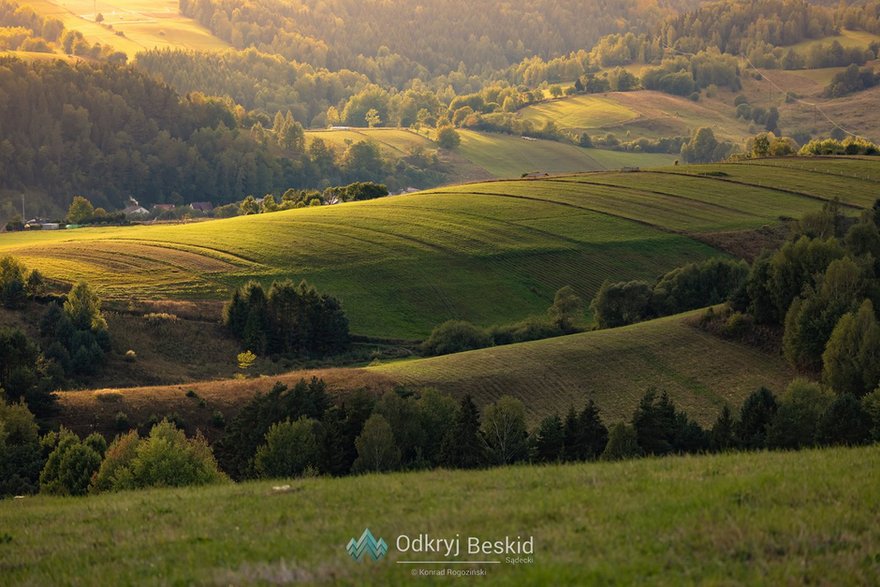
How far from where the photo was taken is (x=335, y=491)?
2241 centimetres

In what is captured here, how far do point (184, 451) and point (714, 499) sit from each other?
2237 cm

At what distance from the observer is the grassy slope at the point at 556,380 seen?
2461 inches

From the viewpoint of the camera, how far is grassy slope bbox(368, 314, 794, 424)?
64625 mm

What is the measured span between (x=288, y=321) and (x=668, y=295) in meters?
34.4

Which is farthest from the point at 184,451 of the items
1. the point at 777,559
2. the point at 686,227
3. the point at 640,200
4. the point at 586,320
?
the point at 640,200

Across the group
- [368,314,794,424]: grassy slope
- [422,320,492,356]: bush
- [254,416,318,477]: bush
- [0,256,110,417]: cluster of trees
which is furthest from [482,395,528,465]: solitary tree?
[422,320,492,356]: bush

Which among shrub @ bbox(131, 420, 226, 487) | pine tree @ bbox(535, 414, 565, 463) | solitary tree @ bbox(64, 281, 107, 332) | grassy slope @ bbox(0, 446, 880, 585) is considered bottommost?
solitary tree @ bbox(64, 281, 107, 332)

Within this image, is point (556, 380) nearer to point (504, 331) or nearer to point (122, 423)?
point (504, 331)

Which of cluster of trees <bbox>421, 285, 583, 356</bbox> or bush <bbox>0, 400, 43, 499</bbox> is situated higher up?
bush <bbox>0, 400, 43, 499</bbox>

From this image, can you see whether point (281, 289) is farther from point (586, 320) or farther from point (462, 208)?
point (462, 208)

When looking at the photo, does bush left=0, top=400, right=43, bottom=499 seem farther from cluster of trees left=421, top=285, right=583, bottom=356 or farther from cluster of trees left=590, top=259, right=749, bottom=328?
cluster of trees left=590, top=259, right=749, bottom=328

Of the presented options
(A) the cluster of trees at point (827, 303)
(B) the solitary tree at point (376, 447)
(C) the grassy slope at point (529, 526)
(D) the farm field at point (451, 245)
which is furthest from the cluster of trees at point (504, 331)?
(C) the grassy slope at point (529, 526)

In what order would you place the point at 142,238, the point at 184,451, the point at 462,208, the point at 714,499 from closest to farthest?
the point at 714,499 → the point at 184,451 → the point at 142,238 → the point at 462,208

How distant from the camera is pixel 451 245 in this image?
394 ft
